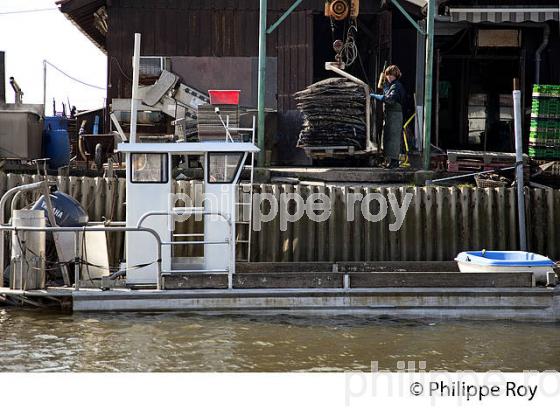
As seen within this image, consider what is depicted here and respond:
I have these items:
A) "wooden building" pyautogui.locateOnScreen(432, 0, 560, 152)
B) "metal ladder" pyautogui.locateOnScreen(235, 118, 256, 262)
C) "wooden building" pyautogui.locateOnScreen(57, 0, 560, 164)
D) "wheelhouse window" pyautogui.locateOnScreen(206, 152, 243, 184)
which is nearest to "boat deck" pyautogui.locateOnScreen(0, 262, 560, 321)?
"wheelhouse window" pyautogui.locateOnScreen(206, 152, 243, 184)

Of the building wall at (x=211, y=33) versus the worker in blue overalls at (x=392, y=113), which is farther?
the building wall at (x=211, y=33)

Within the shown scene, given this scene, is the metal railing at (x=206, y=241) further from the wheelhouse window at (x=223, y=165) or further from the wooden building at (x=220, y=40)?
the wooden building at (x=220, y=40)

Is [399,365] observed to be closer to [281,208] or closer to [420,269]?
[420,269]

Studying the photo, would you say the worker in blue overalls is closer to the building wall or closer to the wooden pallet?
the wooden pallet

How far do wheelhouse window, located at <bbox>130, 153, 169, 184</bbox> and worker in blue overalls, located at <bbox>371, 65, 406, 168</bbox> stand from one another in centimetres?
555

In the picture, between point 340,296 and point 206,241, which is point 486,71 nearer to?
point 340,296

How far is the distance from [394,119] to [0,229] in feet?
25.2

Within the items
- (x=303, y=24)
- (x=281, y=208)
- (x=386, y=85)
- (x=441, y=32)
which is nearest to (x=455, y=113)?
(x=441, y=32)

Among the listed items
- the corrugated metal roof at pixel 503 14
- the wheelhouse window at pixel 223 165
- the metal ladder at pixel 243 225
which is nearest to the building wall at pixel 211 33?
the corrugated metal roof at pixel 503 14

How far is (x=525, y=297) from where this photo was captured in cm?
1180

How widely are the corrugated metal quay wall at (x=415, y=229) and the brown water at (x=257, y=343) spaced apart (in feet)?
7.58

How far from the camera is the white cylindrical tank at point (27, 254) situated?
11.7 m

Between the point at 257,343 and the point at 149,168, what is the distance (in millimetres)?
3012

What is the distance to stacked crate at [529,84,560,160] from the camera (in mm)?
15977
